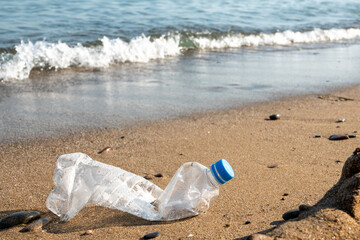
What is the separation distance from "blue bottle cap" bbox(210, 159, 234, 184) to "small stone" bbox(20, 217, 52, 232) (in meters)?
1.01

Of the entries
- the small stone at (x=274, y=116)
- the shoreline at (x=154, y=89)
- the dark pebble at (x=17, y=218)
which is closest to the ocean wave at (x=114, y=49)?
the shoreline at (x=154, y=89)

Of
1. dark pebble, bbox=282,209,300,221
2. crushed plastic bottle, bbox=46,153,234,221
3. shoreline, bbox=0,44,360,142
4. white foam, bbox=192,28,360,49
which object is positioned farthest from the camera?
white foam, bbox=192,28,360,49

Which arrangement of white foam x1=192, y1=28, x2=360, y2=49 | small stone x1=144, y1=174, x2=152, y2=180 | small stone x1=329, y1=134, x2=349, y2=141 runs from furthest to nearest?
white foam x1=192, y1=28, x2=360, y2=49
small stone x1=329, y1=134, x2=349, y2=141
small stone x1=144, y1=174, x2=152, y2=180

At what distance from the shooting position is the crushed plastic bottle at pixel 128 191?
7.97 ft

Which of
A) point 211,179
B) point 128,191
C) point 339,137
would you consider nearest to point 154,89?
point 339,137

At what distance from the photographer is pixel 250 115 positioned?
4680 millimetres

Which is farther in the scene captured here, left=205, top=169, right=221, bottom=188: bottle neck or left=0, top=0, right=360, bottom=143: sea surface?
left=0, top=0, right=360, bottom=143: sea surface

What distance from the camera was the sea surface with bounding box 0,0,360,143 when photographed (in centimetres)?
486

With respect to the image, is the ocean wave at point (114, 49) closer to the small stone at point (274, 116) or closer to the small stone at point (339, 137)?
the small stone at point (274, 116)

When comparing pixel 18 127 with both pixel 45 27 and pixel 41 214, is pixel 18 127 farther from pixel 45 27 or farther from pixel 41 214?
pixel 45 27

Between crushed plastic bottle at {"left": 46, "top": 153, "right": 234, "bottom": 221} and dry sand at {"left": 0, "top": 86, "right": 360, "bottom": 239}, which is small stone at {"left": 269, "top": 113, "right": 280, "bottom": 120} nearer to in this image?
dry sand at {"left": 0, "top": 86, "right": 360, "bottom": 239}

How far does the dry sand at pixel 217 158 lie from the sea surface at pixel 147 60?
0.44m

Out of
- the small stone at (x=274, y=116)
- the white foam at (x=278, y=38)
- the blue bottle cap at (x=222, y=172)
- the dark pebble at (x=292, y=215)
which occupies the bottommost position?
the dark pebble at (x=292, y=215)

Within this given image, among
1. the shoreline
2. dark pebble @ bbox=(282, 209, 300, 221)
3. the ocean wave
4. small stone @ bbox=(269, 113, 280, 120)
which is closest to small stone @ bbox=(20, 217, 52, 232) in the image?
dark pebble @ bbox=(282, 209, 300, 221)
